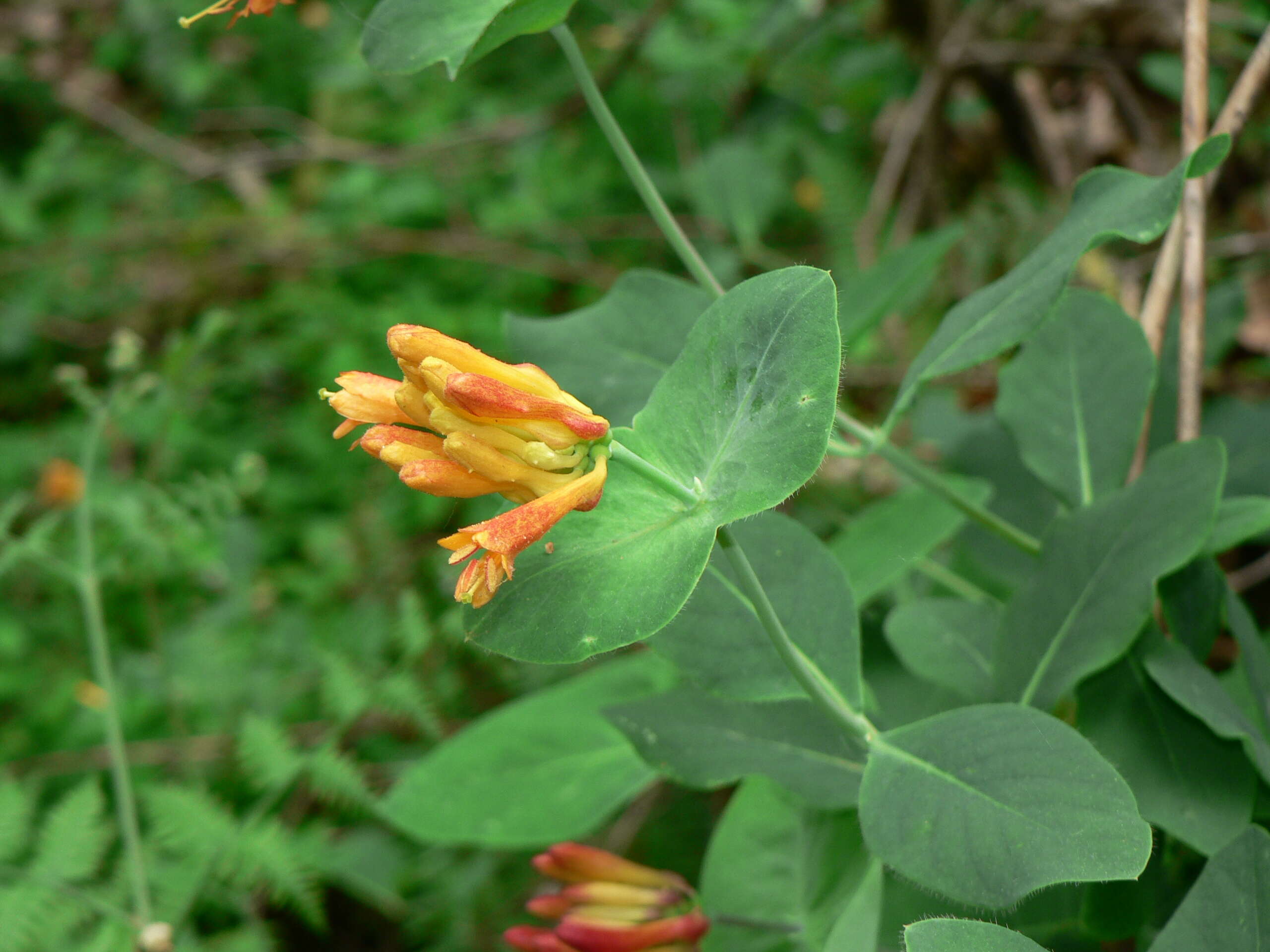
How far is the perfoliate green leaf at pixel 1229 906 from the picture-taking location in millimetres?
528

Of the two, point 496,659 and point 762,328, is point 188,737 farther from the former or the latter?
point 762,328

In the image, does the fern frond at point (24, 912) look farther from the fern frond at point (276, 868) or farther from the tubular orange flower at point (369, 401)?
the tubular orange flower at point (369, 401)

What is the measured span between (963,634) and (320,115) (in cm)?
310

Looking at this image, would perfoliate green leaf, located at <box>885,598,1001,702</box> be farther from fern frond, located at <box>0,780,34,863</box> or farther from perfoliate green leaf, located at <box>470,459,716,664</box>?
fern frond, located at <box>0,780,34,863</box>

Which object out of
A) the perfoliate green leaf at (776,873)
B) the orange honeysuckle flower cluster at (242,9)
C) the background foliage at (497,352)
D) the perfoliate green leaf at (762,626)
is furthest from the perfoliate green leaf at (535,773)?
the orange honeysuckle flower cluster at (242,9)

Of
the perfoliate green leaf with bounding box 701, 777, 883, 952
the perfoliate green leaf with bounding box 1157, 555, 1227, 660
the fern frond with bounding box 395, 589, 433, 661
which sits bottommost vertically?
the fern frond with bounding box 395, 589, 433, 661

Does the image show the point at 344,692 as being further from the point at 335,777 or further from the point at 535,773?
the point at 535,773

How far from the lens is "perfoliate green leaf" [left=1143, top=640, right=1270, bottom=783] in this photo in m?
0.64

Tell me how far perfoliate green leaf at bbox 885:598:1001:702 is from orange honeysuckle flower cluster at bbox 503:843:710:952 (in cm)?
29

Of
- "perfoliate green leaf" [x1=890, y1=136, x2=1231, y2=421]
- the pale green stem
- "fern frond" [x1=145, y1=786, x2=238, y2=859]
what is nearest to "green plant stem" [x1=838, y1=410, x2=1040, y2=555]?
"perfoliate green leaf" [x1=890, y1=136, x2=1231, y2=421]

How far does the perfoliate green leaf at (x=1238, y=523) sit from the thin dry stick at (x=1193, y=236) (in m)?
0.13

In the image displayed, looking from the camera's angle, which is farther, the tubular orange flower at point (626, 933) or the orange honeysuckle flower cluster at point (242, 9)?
the tubular orange flower at point (626, 933)

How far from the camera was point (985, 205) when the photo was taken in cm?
183

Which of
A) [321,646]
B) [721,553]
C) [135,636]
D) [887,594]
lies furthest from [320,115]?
[721,553]
